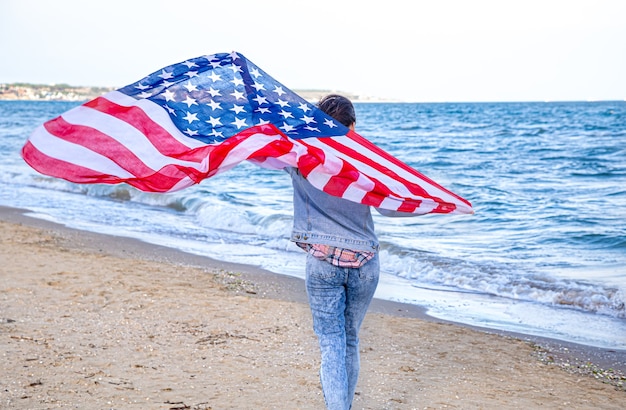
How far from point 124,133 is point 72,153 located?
0.89ft

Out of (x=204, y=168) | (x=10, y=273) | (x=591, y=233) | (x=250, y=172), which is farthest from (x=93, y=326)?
(x=250, y=172)

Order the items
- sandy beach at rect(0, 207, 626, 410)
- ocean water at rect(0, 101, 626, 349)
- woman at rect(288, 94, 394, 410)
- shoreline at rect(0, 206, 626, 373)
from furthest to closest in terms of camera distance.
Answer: ocean water at rect(0, 101, 626, 349) < shoreline at rect(0, 206, 626, 373) < sandy beach at rect(0, 207, 626, 410) < woman at rect(288, 94, 394, 410)

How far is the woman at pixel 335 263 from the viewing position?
3.56 m

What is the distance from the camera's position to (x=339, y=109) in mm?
3748

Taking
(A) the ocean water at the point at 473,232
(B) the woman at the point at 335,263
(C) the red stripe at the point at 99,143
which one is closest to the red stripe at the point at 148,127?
(C) the red stripe at the point at 99,143

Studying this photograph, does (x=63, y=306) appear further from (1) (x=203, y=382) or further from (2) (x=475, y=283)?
(2) (x=475, y=283)

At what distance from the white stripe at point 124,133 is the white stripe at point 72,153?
0.12 metres

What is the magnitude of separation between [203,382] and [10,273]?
381 centimetres

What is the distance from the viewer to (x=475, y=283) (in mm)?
9273

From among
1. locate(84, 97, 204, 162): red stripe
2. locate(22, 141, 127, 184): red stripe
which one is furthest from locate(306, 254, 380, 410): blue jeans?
locate(22, 141, 127, 184): red stripe

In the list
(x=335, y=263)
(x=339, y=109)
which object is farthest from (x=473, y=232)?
(x=335, y=263)

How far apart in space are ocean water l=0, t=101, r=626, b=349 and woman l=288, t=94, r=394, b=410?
4.05 metres

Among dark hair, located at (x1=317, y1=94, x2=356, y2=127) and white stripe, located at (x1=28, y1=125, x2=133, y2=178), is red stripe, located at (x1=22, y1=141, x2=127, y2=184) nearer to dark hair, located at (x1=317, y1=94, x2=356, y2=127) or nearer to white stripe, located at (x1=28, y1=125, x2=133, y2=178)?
white stripe, located at (x1=28, y1=125, x2=133, y2=178)

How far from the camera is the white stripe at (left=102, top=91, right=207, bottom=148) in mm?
3770
